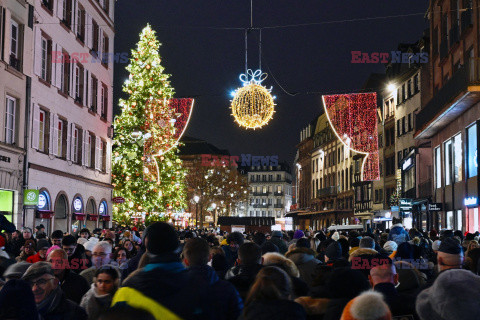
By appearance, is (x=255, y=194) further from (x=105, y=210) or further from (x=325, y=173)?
(x=105, y=210)

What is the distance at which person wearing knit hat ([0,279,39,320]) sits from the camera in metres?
5.09

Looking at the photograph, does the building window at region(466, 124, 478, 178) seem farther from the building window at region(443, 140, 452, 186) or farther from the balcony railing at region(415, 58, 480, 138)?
the building window at region(443, 140, 452, 186)

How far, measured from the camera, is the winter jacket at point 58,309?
6188 millimetres

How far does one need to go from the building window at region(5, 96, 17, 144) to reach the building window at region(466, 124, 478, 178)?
718 inches

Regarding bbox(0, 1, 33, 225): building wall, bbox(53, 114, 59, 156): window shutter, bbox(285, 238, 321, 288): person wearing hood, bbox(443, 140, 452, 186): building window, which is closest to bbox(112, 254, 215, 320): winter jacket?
bbox(285, 238, 321, 288): person wearing hood

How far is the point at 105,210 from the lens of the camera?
42469 mm

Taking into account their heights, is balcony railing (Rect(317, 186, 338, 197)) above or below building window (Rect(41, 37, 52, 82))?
below

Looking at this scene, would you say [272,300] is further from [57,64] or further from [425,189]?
[425,189]

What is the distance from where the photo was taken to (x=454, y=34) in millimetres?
34125

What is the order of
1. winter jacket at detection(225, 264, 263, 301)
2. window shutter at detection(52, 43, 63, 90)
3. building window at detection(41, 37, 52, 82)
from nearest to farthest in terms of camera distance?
winter jacket at detection(225, 264, 263, 301)
building window at detection(41, 37, 52, 82)
window shutter at detection(52, 43, 63, 90)

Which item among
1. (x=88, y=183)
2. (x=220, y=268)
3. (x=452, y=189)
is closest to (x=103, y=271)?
(x=220, y=268)

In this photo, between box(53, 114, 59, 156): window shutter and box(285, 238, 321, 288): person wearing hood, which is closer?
box(285, 238, 321, 288): person wearing hood

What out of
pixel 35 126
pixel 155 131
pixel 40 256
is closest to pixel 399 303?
pixel 40 256

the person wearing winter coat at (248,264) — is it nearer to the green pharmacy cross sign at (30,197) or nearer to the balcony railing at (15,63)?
the green pharmacy cross sign at (30,197)
